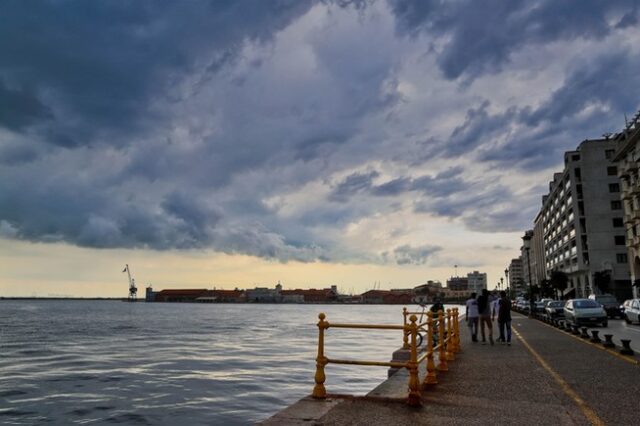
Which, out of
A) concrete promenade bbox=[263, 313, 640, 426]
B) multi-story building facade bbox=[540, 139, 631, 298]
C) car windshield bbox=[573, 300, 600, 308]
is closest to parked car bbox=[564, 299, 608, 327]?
car windshield bbox=[573, 300, 600, 308]

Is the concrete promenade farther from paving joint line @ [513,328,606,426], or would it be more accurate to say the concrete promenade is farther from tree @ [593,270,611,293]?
tree @ [593,270,611,293]

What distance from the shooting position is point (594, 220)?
8250 centimetres

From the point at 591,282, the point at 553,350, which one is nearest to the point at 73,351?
the point at 553,350

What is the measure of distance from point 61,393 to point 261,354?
1332 centimetres

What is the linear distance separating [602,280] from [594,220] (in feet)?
46.4

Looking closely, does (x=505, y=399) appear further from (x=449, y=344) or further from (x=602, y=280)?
(x=602, y=280)

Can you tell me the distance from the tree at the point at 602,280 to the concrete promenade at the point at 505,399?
6785cm

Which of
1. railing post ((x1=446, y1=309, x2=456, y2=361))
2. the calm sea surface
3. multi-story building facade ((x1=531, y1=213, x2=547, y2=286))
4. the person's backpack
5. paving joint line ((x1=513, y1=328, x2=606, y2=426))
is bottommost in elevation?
the calm sea surface

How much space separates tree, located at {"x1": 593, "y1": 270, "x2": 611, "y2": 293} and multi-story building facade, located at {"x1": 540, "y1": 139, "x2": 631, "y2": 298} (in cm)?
72

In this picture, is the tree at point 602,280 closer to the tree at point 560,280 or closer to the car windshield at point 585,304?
the tree at point 560,280

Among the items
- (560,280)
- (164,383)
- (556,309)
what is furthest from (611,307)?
(560,280)

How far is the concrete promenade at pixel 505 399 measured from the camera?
21.3 ft

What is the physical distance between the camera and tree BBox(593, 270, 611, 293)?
236ft

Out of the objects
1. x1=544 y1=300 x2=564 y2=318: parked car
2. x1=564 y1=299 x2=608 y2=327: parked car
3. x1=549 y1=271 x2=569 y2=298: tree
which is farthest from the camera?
x1=549 y1=271 x2=569 y2=298: tree
